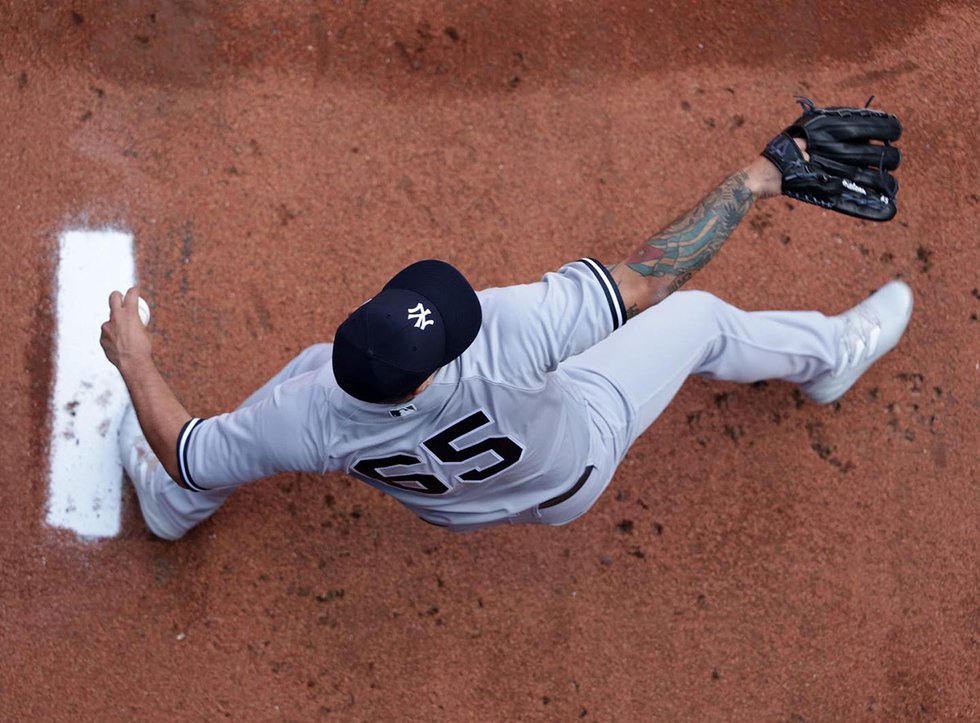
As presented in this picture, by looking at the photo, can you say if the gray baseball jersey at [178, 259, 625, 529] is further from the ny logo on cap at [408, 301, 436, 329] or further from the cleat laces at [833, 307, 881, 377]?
the cleat laces at [833, 307, 881, 377]

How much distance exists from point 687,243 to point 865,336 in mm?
1151

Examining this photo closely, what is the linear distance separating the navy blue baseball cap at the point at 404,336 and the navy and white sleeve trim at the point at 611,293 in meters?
0.34

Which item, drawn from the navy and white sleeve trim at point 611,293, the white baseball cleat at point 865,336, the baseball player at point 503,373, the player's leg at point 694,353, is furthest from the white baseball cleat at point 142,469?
the white baseball cleat at point 865,336

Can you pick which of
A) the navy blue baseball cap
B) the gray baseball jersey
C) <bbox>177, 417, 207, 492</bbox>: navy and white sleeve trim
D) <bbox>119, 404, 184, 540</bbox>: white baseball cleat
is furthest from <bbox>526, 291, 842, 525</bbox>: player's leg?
<bbox>119, 404, 184, 540</bbox>: white baseball cleat

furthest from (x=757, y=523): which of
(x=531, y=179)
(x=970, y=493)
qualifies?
(x=531, y=179)

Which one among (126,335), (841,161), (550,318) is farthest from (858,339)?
(126,335)

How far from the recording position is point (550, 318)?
1.93 meters

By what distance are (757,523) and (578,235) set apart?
1.20 metres

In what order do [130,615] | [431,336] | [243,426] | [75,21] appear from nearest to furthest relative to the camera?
1. [431,336]
2. [243,426]
3. [130,615]
4. [75,21]

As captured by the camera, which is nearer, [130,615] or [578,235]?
[130,615]

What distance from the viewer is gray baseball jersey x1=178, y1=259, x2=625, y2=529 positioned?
1913 mm

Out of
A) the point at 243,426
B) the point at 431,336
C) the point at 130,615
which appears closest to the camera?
the point at 431,336

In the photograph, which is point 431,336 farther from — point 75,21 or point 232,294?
point 75,21

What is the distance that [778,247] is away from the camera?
3174mm
